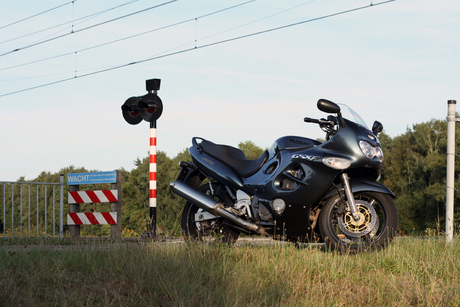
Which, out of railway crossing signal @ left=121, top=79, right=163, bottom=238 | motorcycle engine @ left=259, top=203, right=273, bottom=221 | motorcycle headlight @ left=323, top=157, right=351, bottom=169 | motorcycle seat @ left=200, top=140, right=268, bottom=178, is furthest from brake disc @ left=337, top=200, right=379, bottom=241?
railway crossing signal @ left=121, top=79, right=163, bottom=238

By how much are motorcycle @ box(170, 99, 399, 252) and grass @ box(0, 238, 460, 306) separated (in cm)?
27

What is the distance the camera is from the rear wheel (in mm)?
6831

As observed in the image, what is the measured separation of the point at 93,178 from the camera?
39.9 feet

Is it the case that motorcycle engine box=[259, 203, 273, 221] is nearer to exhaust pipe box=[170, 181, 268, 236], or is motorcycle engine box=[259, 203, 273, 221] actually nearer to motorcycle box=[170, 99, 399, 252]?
motorcycle box=[170, 99, 399, 252]

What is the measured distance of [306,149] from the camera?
620cm

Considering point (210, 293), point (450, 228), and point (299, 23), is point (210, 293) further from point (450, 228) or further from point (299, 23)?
point (299, 23)

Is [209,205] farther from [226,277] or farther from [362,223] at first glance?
[362,223]

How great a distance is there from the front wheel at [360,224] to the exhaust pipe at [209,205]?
0.81 metres

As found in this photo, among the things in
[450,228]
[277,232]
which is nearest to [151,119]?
[277,232]

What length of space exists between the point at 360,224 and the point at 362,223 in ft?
0.09

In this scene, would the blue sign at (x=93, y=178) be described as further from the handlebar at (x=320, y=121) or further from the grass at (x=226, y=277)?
the handlebar at (x=320, y=121)

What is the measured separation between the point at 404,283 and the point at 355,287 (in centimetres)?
45

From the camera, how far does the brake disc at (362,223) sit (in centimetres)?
592

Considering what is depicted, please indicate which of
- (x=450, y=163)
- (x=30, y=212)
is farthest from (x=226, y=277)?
(x=30, y=212)
